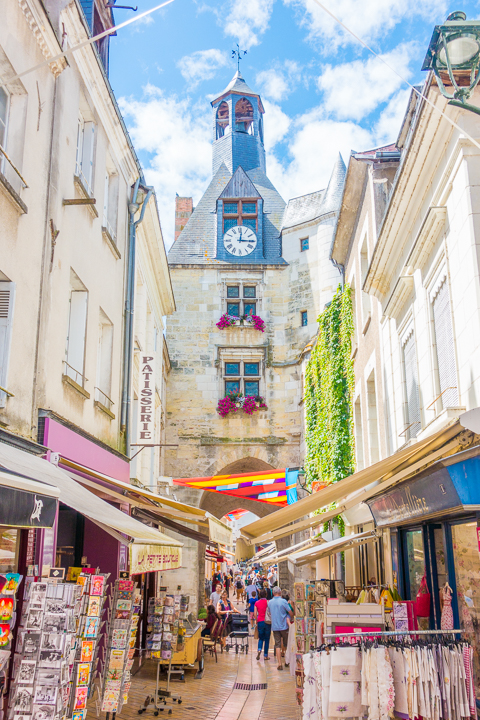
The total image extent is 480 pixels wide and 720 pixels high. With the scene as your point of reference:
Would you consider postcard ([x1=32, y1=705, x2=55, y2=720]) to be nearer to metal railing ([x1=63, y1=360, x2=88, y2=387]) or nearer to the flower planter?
metal railing ([x1=63, y1=360, x2=88, y2=387])

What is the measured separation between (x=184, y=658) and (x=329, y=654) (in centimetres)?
567

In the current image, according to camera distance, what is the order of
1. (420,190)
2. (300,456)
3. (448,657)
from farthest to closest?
1. (300,456)
2. (420,190)
3. (448,657)

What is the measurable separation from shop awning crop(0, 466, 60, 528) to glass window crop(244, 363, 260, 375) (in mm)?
16361

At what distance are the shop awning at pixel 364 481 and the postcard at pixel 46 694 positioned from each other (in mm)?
2370

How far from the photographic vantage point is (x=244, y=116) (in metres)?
27.5

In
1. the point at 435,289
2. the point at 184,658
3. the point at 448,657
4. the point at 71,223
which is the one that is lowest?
the point at 184,658

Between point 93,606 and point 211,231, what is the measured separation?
18.0 meters

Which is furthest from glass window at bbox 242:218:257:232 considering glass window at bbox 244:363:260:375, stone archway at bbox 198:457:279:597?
stone archway at bbox 198:457:279:597

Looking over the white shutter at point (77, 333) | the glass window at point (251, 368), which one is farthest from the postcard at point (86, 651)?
the glass window at point (251, 368)

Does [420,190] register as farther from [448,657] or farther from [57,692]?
[57,692]

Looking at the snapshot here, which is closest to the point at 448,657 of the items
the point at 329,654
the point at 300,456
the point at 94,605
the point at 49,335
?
the point at 329,654

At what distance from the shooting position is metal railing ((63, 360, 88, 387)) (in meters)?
7.57

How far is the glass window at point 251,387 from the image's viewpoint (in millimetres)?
20359

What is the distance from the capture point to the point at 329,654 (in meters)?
4.25
